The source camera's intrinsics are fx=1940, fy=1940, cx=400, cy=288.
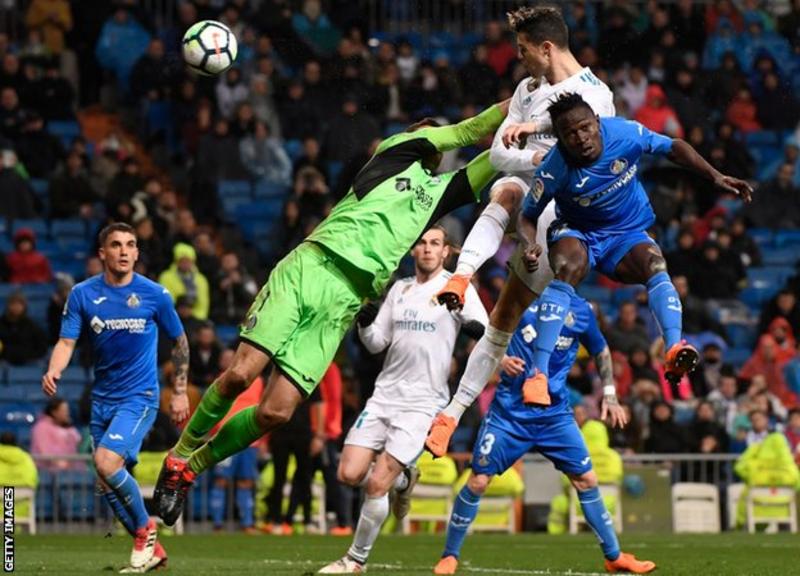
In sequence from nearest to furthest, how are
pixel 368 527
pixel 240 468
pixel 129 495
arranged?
pixel 368 527
pixel 129 495
pixel 240 468

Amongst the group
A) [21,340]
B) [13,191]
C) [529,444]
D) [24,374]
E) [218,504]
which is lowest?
[218,504]

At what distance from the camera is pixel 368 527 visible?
14.2 meters

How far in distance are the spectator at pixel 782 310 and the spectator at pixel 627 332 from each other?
2.24 meters

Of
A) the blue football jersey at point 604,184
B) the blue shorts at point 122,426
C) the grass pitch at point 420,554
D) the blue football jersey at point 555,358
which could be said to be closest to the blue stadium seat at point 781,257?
the grass pitch at point 420,554

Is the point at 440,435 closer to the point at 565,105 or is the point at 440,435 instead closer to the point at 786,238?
the point at 565,105

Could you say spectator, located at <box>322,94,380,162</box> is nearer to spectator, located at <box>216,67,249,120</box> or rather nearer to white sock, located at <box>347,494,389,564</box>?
spectator, located at <box>216,67,249,120</box>

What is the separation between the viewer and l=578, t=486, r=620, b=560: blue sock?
47.7 feet

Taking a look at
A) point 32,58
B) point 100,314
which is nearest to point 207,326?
point 32,58

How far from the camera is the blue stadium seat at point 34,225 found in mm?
26047

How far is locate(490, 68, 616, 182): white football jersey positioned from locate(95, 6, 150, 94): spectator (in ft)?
52.0

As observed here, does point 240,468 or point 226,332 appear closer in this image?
point 240,468

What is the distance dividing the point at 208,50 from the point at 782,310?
14.1 m

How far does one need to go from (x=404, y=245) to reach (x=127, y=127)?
626 inches

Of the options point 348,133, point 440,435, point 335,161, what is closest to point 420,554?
point 440,435
